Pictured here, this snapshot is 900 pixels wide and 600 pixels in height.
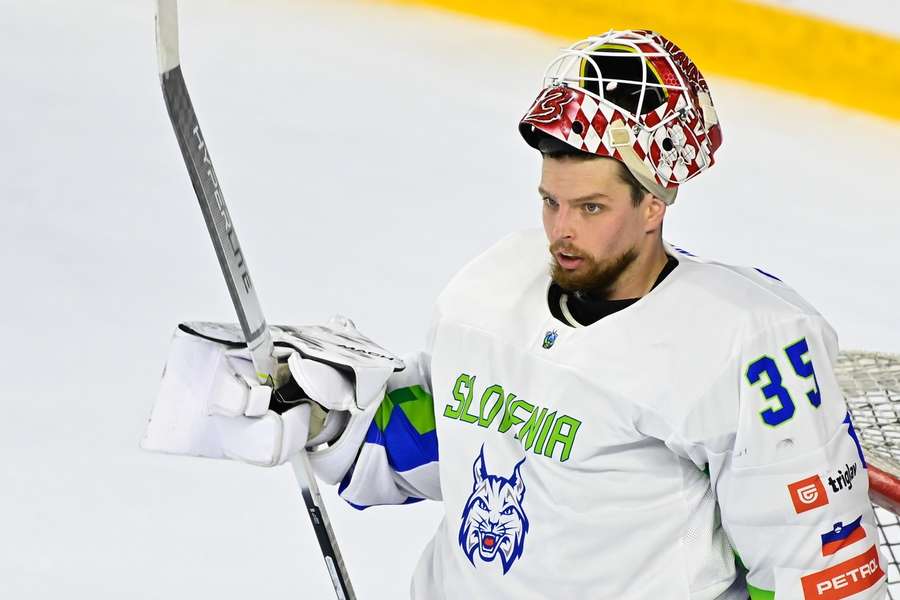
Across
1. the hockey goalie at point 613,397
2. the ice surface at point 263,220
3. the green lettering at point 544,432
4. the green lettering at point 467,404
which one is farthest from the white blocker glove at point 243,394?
the ice surface at point 263,220

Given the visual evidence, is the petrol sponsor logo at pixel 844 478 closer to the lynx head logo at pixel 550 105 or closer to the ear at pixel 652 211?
the ear at pixel 652 211

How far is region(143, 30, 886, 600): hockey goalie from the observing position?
1425 millimetres

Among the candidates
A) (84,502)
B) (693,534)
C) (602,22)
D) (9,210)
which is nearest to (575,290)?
(693,534)

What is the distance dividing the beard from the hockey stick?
326mm

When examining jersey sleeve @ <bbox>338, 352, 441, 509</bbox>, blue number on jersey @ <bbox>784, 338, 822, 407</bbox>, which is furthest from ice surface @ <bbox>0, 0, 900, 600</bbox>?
blue number on jersey @ <bbox>784, 338, 822, 407</bbox>

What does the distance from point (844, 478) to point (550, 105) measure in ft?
1.60

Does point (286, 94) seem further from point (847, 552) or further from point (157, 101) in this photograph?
point (847, 552)

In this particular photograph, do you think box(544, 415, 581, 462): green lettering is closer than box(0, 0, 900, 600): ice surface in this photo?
Yes

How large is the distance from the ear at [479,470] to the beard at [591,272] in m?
0.21

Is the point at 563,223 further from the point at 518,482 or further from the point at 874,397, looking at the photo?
the point at 874,397

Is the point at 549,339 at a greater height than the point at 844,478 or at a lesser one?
greater

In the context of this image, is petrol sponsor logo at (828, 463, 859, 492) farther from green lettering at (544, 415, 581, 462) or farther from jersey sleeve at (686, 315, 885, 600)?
green lettering at (544, 415, 581, 462)

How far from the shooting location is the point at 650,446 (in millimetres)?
1497

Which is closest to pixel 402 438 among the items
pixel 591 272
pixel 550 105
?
pixel 591 272
